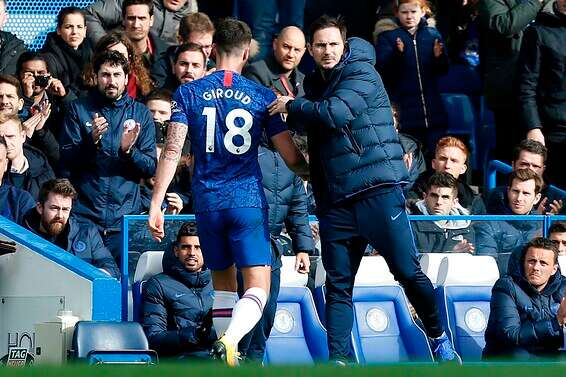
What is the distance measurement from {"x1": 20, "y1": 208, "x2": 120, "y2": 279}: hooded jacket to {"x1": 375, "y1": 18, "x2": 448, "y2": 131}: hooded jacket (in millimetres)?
4033

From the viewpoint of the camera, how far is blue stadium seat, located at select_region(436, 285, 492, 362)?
9469 millimetres

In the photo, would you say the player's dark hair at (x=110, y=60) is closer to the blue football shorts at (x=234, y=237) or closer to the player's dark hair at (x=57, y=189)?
the player's dark hair at (x=57, y=189)

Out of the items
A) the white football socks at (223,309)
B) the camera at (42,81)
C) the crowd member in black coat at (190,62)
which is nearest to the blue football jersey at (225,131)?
the white football socks at (223,309)

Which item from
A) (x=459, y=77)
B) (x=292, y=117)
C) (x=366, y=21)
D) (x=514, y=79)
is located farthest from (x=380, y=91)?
(x=366, y=21)

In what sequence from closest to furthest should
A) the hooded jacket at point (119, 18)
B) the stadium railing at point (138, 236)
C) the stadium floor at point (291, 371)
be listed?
1. the stadium floor at point (291, 371)
2. the stadium railing at point (138, 236)
3. the hooded jacket at point (119, 18)

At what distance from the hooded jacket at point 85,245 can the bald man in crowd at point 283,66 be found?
265 cm

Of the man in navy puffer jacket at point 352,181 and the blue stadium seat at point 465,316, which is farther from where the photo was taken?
the blue stadium seat at point 465,316

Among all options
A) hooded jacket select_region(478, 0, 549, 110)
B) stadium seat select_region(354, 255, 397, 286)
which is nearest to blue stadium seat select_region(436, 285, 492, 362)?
stadium seat select_region(354, 255, 397, 286)

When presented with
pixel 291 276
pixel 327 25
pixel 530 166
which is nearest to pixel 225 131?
pixel 327 25

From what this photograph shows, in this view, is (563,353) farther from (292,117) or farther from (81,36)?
(81,36)

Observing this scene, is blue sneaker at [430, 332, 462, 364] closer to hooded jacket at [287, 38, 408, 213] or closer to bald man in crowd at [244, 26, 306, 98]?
hooded jacket at [287, 38, 408, 213]

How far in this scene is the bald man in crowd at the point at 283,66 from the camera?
36.8 ft

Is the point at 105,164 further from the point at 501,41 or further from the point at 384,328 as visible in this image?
the point at 501,41

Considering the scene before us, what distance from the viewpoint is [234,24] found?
746cm
